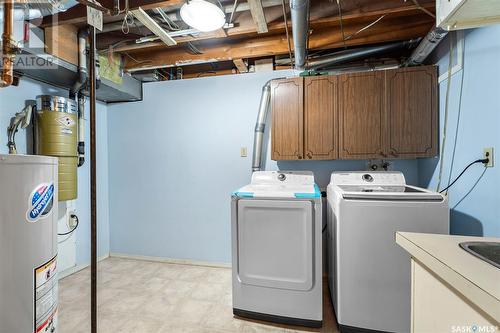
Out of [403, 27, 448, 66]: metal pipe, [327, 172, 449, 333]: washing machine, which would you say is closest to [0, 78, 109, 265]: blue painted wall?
[327, 172, 449, 333]: washing machine

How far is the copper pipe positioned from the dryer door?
1.50 meters

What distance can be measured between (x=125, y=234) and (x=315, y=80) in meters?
3.03

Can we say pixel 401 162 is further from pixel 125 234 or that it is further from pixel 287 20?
pixel 125 234

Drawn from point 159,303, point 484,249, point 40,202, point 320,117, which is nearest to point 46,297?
point 40,202

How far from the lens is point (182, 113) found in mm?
2881

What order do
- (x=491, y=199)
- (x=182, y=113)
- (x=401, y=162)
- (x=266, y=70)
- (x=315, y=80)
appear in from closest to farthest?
(x=491, y=199) → (x=315, y=80) → (x=401, y=162) → (x=266, y=70) → (x=182, y=113)

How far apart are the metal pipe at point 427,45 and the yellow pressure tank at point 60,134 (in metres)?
3.13

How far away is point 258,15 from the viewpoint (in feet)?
5.90

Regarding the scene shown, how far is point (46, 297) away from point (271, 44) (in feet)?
8.36

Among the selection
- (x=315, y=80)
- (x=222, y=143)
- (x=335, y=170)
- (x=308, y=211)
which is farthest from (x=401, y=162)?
(x=222, y=143)

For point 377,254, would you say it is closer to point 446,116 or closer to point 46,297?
point 446,116

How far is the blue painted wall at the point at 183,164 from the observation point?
2.73 metres

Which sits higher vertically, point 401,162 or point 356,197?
point 401,162

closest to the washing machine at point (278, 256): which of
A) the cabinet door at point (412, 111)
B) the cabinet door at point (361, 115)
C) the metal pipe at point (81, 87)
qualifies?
the cabinet door at point (361, 115)
